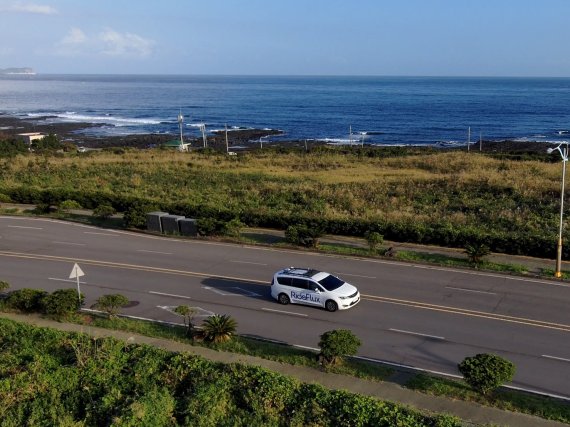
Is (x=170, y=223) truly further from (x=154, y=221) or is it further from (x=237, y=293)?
(x=237, y=293)

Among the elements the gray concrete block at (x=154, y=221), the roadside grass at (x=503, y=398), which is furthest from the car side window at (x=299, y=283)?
the gray concrete block at (x=154, y=221)

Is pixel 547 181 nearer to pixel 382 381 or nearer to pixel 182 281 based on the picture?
pixel 182 281

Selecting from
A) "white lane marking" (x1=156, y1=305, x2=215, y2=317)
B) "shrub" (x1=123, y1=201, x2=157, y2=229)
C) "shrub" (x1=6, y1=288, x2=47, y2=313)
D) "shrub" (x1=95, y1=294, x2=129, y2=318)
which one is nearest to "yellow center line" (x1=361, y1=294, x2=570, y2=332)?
"white lane marking" (x1=156, y1=305, x2=215, y2=317)

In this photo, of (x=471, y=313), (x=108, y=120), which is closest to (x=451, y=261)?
(x=471, y=313)

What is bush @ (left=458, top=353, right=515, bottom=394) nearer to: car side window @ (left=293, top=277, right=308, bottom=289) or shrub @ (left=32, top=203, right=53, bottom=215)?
car side window @ (left=293, top=277, right=308, bottom=289)

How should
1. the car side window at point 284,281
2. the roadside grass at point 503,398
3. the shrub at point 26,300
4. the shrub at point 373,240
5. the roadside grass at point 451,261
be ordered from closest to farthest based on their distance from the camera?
the roadside grass at point 503,398 < the shrub at point 26,300 < the car side window at point 284,281 < the roadside grass at point 451,261 < the shrub at point 373,240

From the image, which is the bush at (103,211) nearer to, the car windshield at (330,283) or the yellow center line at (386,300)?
the yellow center line at (386,300)
